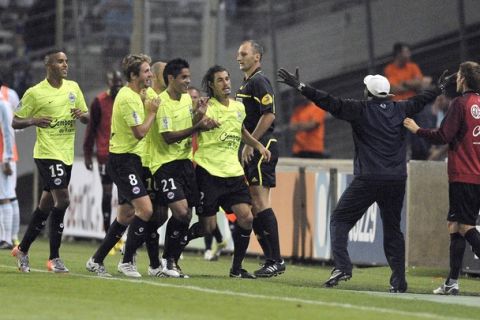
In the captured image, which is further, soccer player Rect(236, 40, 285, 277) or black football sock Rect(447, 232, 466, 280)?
soccer player Rect(236, 40, 285, 277)

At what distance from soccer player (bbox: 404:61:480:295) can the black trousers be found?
0.49 metres

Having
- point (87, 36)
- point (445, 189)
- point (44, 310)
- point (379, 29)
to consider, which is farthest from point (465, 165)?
point (87, 36)

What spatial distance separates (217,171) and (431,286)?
250cm

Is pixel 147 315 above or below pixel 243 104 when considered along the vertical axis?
below

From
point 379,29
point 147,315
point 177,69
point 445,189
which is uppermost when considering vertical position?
point 379,29

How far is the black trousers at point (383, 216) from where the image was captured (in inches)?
547

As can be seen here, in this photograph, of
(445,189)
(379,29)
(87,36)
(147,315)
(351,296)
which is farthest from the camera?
(87,36)

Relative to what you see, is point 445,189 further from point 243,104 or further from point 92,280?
point 92,280

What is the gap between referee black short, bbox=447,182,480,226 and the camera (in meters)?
14.1

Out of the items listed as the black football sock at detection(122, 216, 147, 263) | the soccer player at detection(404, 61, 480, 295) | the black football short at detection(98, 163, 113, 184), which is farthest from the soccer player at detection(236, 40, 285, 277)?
the black football short at detection(98, 163, 113, 184)

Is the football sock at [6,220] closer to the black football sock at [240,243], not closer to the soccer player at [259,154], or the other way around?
the soccer player at [259,154]

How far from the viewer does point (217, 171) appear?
1474 cm

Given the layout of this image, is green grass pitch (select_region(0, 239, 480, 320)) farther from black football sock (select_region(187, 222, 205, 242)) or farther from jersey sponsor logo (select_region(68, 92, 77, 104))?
jersey sponsor logo (select_region(68, 92, 77, 104))

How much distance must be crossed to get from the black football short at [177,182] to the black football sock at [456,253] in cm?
252
